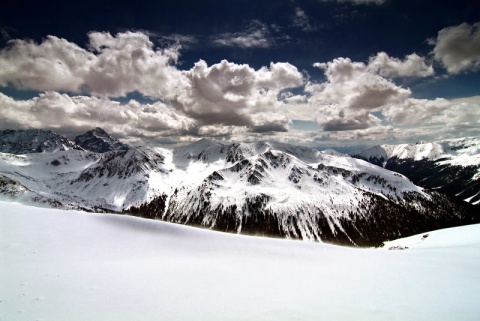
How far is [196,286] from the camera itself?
11.9 meters

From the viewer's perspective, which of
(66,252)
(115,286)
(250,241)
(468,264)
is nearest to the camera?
(115,286)

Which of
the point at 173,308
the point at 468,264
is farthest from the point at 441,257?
the point at 173,308

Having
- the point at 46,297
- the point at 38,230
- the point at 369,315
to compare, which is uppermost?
the point at 38,230

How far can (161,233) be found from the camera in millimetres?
19422

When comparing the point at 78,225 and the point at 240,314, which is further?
the point at 78,225

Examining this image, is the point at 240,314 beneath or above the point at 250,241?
beneath

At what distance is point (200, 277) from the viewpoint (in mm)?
12984

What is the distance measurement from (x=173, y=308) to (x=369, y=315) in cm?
708

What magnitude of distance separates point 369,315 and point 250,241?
10.3m

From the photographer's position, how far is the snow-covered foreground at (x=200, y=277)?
31.8 feet

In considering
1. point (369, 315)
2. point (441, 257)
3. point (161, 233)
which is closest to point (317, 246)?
point (441, 257)

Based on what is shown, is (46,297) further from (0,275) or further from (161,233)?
(161,233)

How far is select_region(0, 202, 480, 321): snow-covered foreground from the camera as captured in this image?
31.8 feet

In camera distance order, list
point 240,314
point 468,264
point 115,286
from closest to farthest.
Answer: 1. point 240,314
2. point 115,286
3. point 468,264
